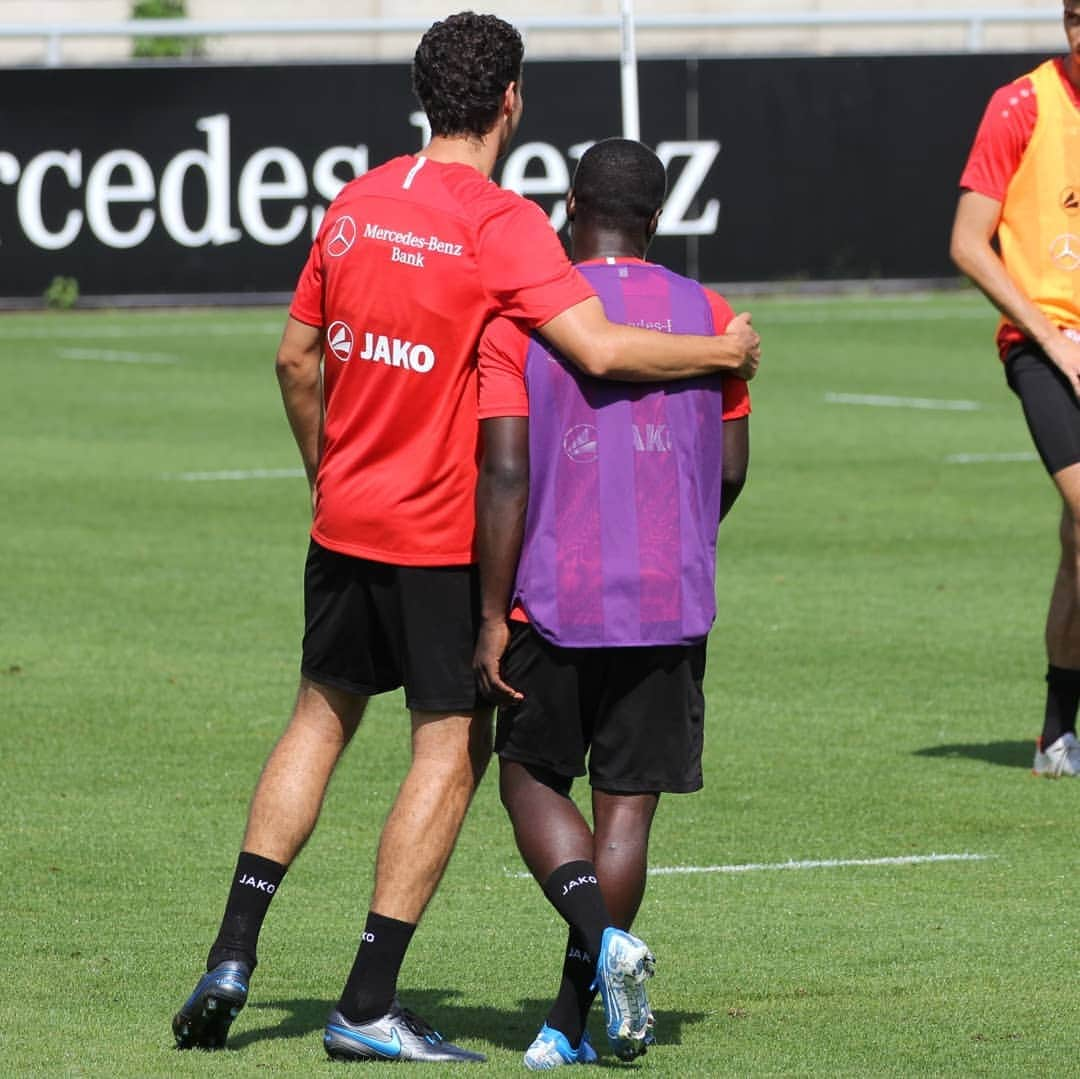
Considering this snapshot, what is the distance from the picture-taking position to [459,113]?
552 centimetres

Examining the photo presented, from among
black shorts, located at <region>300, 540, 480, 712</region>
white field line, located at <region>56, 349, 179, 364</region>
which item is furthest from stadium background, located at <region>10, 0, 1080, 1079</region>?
white field line, located at <region>56, 349, 179, 364</region>

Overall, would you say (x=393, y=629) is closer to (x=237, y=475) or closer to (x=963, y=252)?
(x=963, y=252)

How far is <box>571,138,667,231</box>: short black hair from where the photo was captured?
5.45 m

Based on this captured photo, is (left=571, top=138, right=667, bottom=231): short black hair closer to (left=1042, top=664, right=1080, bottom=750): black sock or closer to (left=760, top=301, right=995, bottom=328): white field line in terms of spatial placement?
(left=1042, top=664, right=1080, bottom=750): black sock

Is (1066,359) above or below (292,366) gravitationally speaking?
below

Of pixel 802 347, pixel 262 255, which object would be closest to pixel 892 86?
pixel 802 347

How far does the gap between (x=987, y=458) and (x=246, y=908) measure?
37.6 ft

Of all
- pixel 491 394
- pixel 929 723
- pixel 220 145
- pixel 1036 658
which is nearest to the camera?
pixel 491 394

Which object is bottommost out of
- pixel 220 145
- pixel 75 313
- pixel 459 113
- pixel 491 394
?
pixel 75 313

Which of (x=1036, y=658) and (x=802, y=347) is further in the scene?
(x=802, y=347)

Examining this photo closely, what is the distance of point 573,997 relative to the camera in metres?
5.39

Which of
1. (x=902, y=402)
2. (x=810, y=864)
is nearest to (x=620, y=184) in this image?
(x=810, y=864)

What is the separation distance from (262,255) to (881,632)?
1420 cm

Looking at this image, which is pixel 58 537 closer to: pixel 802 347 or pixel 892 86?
pixel 802 347
